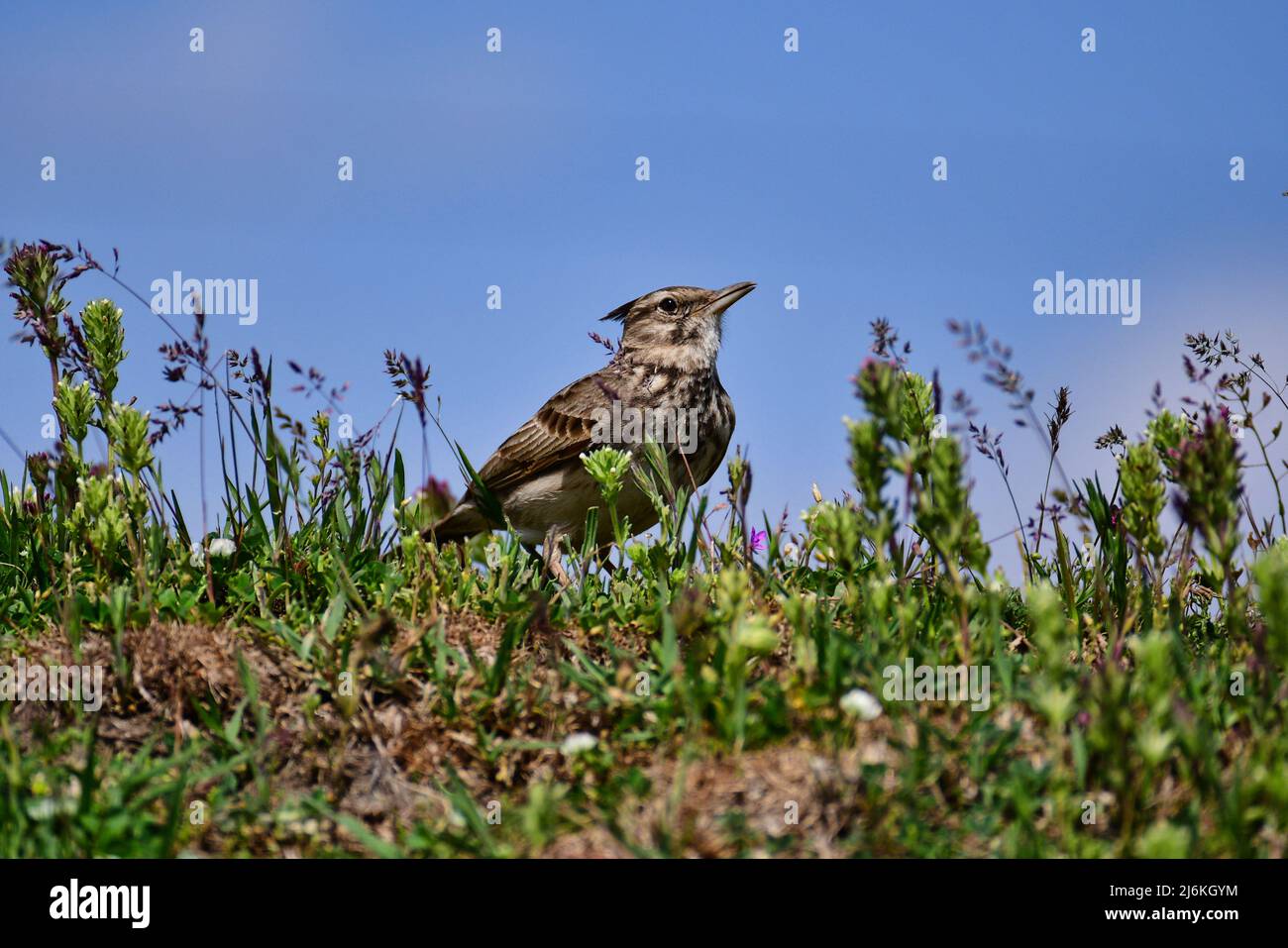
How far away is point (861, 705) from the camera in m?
3.35

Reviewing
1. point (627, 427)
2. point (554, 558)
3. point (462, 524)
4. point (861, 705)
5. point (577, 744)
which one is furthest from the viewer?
point (462, 524)

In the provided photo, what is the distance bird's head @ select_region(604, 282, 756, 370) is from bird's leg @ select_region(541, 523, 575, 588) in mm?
1504

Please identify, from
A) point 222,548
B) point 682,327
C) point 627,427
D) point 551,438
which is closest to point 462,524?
point 551,438

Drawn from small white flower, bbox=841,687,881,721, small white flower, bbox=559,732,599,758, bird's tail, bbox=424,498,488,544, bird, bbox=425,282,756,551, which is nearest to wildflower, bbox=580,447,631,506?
small white flower, bbox=559,732,599,758

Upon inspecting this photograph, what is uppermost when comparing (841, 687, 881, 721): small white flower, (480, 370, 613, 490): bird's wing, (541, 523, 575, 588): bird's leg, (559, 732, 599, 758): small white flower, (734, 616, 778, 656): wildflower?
(480, 370, 613, 490): bird's wing

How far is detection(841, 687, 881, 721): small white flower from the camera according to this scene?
3352mm

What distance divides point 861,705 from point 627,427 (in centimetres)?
464

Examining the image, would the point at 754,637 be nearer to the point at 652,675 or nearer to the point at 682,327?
the point at 652,675

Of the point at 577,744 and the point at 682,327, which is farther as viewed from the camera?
the point at 682,327

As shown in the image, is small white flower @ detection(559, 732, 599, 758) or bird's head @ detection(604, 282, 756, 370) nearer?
small white flower @ detection(559, 732, 599, 758)

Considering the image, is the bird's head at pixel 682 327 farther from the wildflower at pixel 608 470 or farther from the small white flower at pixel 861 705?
the small white flower at pixel 861 705

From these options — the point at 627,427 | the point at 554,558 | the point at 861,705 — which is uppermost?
the point at 627,427

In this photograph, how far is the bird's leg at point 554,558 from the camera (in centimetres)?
609

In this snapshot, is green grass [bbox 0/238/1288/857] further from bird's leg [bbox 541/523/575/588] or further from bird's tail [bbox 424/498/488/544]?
bird's tail [bbox 424/498/488/544]
